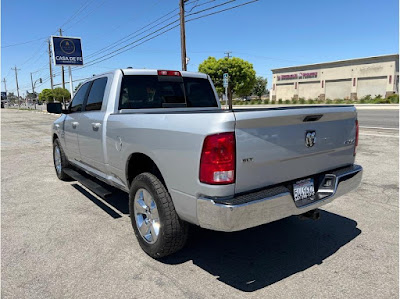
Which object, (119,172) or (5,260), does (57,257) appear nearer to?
(5,260)

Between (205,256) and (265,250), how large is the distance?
24.6 inches

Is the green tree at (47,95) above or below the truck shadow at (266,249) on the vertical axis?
above

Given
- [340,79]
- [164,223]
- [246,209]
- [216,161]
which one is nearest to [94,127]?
[164,223]

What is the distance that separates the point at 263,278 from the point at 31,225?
3.02m

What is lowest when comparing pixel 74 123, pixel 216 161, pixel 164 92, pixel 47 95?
pixel 216 161

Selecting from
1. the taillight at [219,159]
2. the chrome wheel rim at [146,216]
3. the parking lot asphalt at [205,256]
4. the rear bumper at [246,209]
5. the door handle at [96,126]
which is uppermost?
the door handle at [96,126]

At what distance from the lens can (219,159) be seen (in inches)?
93.0

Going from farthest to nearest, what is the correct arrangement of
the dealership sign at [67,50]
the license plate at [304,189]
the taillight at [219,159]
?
the dealership sign at [67,50], the license plate at [304,189], the taillight at [219,159]

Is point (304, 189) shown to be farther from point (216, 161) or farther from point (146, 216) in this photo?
point (146, 216)

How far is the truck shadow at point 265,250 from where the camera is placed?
285 centimetres

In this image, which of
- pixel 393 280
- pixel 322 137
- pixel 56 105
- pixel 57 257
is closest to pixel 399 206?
pixel 393 280

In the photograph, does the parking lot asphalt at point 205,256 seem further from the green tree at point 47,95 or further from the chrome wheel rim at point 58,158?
the green tree at point 47,95

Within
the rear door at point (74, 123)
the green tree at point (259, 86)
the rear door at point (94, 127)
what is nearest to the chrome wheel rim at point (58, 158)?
the rear door at point (74, 123)

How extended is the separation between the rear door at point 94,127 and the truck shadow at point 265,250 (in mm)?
1619
